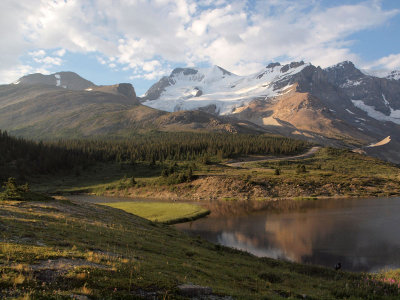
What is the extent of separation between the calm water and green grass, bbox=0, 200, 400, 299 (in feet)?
29.7

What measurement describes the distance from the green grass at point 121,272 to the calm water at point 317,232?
9.05 meters

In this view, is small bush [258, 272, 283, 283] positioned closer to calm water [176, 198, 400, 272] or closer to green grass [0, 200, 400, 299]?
green grass [0, 200, 400, 299]

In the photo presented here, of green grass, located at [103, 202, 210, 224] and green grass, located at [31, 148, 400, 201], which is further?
green grass, located at [31, 148, 400, 201]

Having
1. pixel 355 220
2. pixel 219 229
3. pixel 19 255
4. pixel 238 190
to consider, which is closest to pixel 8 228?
pixel 19 255

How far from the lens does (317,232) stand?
44719 millimetres

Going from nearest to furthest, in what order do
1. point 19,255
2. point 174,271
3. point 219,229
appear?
point 19,255 → point 174,271 → point 219,229

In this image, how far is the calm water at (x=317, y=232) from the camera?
34.0 meters

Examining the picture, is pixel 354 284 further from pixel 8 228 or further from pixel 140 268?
pixel 8 228

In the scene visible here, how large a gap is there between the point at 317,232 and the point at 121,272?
39.4 metres

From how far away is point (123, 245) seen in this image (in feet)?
76.3

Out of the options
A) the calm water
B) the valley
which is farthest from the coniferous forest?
the calm water

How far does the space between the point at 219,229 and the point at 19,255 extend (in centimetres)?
3994

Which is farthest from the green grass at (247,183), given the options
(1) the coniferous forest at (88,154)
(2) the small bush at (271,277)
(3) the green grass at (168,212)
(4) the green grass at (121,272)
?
(2) the small bush at (271,277)

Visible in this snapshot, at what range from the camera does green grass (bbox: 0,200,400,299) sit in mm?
11195
